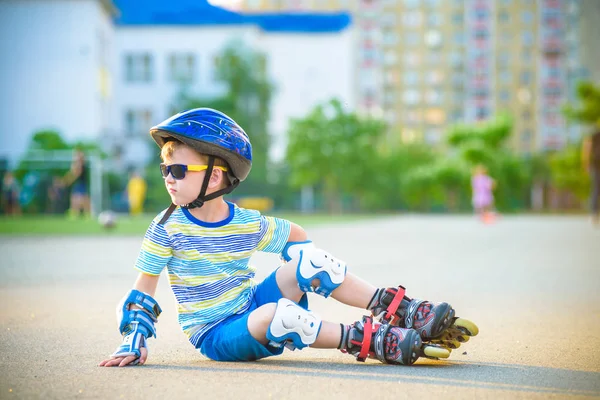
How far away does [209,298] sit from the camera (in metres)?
3.64

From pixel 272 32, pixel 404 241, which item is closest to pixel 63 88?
pixel 272 32

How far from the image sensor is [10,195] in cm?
2994

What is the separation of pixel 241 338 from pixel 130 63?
152ft

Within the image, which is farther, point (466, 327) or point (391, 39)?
point (391, 39)

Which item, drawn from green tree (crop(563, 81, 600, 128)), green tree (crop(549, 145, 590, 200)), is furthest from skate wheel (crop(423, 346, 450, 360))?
green tree (crop(549, 145, 590, 200))

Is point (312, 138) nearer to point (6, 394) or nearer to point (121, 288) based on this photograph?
point (121, 288)

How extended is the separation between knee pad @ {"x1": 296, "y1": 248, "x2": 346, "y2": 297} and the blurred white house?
32126 mm

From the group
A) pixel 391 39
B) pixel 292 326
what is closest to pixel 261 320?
pixel 292 326

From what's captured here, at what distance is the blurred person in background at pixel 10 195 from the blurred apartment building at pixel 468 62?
5593 cm

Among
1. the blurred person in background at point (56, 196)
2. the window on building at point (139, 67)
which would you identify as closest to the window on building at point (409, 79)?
the window on building at point (139, 67)

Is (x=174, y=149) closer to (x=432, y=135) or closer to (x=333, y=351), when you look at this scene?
(x=333, y=351)

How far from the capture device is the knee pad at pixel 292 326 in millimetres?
3426

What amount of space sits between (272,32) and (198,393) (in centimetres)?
5225

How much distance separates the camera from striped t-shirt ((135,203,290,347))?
3600 millimetres
